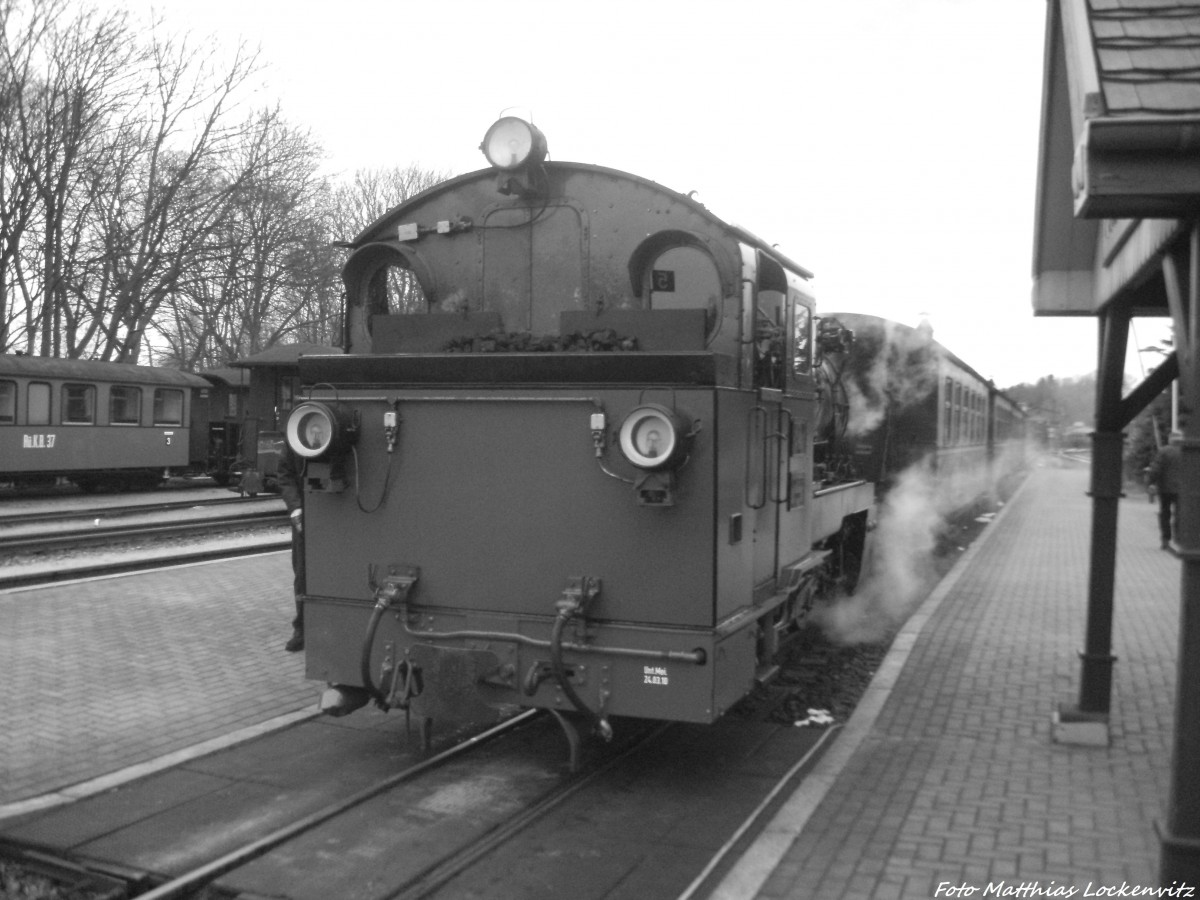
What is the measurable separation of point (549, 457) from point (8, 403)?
63.9 feet

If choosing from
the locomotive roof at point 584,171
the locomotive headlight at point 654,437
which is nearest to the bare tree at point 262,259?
the locomotive roof at point 584,171

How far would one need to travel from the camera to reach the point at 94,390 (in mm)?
23172

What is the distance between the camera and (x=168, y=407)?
2544 cm

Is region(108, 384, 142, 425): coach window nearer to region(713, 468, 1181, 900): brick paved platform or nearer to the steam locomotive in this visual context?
region(713, 468, 1181, 900): brick paved platform

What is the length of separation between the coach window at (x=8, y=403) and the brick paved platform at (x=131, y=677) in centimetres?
1184

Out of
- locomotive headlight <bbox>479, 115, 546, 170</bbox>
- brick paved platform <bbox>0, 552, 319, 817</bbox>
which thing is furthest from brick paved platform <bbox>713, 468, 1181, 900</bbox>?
locomotive headlight <bbox>479, 115, 546, 170</bbox>

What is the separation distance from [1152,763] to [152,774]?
17.0 feet

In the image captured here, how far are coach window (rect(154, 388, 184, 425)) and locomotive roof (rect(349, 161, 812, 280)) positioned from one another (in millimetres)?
20832

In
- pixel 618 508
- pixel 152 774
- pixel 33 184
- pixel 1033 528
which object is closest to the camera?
pixel 618 508

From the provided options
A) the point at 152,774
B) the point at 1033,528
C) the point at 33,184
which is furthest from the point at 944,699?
the point at 33,184

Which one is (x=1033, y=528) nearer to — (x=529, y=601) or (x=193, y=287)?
(x=529, y=601)

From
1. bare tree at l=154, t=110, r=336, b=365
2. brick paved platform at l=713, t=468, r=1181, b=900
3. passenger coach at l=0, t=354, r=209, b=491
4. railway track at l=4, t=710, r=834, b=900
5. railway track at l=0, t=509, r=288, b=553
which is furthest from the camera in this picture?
bare tree at l=154, t=110, r=336, b=365

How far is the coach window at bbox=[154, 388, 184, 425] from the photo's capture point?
82.3 feet

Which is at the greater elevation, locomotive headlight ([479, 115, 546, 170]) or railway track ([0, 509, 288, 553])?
locomotive headlight ([479, 115, 546, 170])
